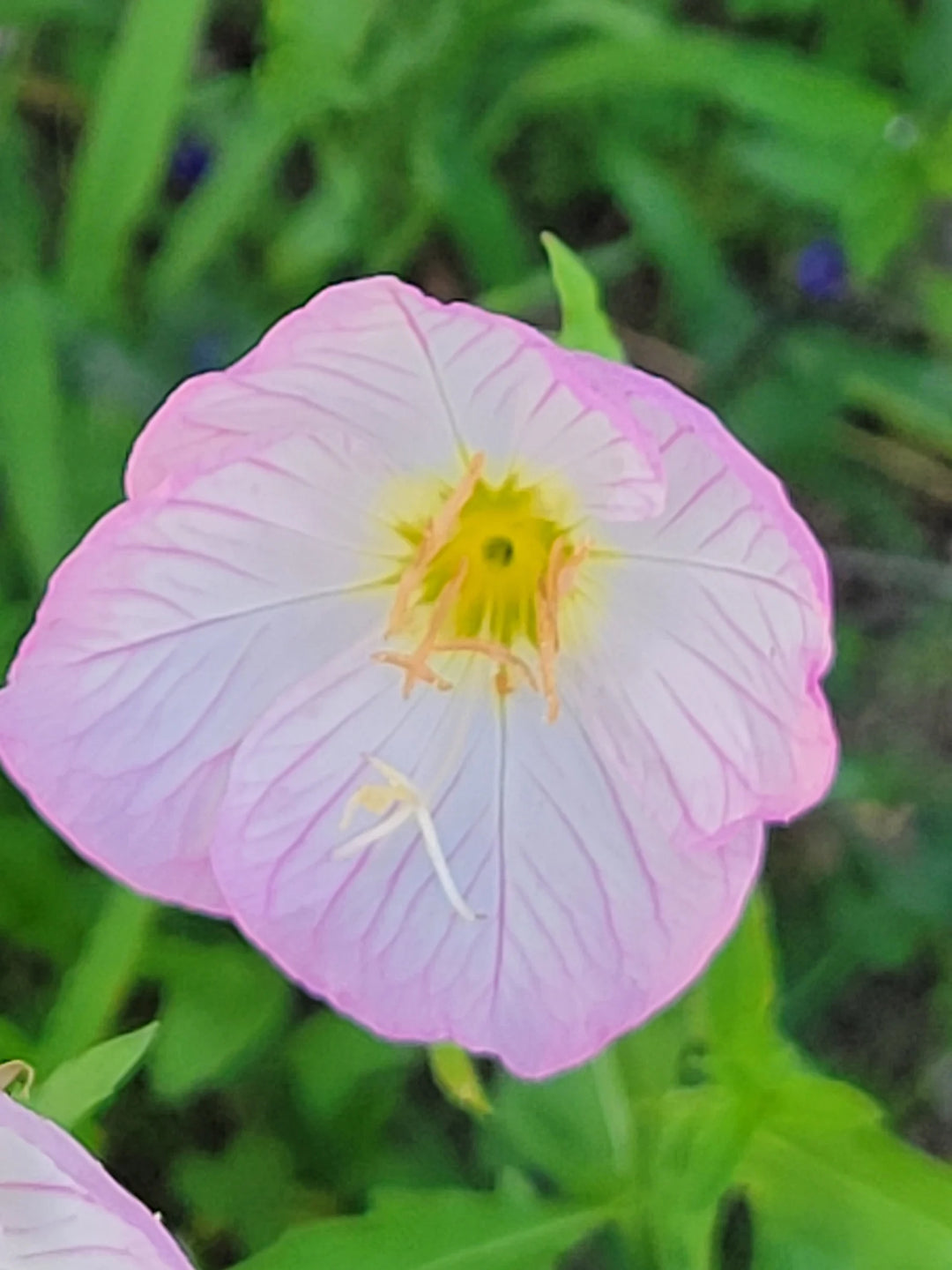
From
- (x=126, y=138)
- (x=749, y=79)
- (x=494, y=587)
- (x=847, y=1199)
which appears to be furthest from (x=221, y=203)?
(x=847, y=1199)

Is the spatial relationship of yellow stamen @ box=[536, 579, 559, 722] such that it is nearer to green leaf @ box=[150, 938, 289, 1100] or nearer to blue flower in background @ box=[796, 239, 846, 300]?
green leaf @ box=[150, 938, 289, 1100]

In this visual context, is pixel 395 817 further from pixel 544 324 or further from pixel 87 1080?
pixel 544 324

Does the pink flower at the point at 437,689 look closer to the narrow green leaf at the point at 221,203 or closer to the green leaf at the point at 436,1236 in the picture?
the green leaf at the point at 436,1236

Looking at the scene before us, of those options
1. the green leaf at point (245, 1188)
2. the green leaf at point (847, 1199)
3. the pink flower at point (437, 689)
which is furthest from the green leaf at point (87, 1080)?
the green leaf at point (245, 1188)

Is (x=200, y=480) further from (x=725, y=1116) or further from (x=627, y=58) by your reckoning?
(x=627, y=58)

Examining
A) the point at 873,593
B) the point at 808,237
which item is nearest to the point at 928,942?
the point at 873,593

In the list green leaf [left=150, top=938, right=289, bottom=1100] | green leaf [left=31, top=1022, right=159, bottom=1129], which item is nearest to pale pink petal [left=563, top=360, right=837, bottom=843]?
green leaf [left=31, top=1022, right=159, bottom=1129]
